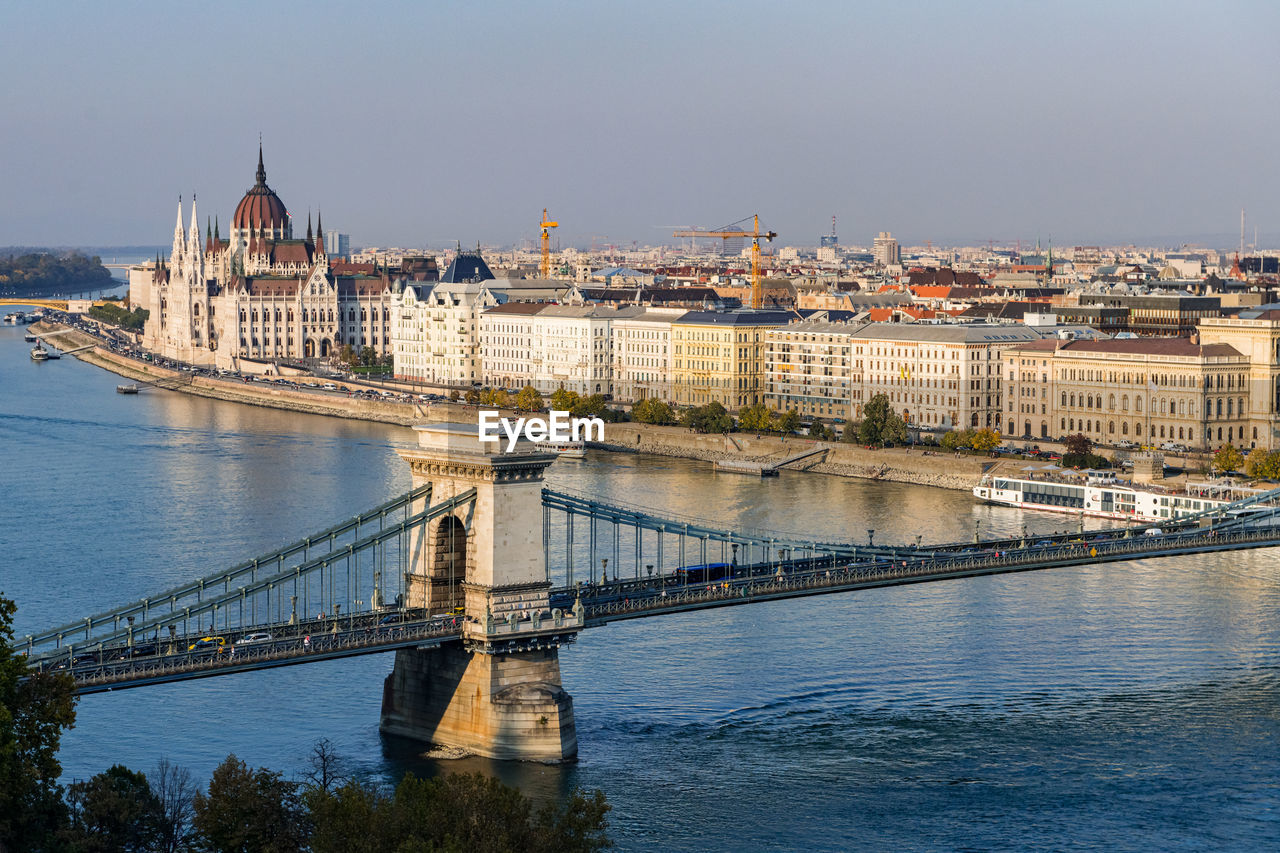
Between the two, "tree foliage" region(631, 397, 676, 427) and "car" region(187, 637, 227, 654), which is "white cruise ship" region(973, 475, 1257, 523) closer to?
"tree foliage" region(631, 397, 676, 427)

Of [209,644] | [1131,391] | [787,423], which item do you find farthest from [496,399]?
[209,644]

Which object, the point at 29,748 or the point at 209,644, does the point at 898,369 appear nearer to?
the point at 209,644

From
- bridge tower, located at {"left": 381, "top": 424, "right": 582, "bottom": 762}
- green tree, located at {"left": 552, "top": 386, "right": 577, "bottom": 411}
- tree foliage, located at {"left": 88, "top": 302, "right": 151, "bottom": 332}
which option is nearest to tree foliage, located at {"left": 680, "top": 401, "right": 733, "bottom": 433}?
green tree, located at {"left": 552, "top": 386, "right": 577, "bottom": 411}

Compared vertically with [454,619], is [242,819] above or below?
below

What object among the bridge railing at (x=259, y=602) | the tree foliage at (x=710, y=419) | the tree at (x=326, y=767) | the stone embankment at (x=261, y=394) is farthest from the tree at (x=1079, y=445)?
the tree at (x=326, y=767)

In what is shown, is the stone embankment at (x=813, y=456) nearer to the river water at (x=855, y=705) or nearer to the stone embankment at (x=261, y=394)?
the stone embankment at (x=261, y=394)

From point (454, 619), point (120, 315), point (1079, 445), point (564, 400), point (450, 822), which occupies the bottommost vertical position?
point (450, 822)

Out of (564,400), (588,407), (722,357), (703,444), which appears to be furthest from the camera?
(722,357)
